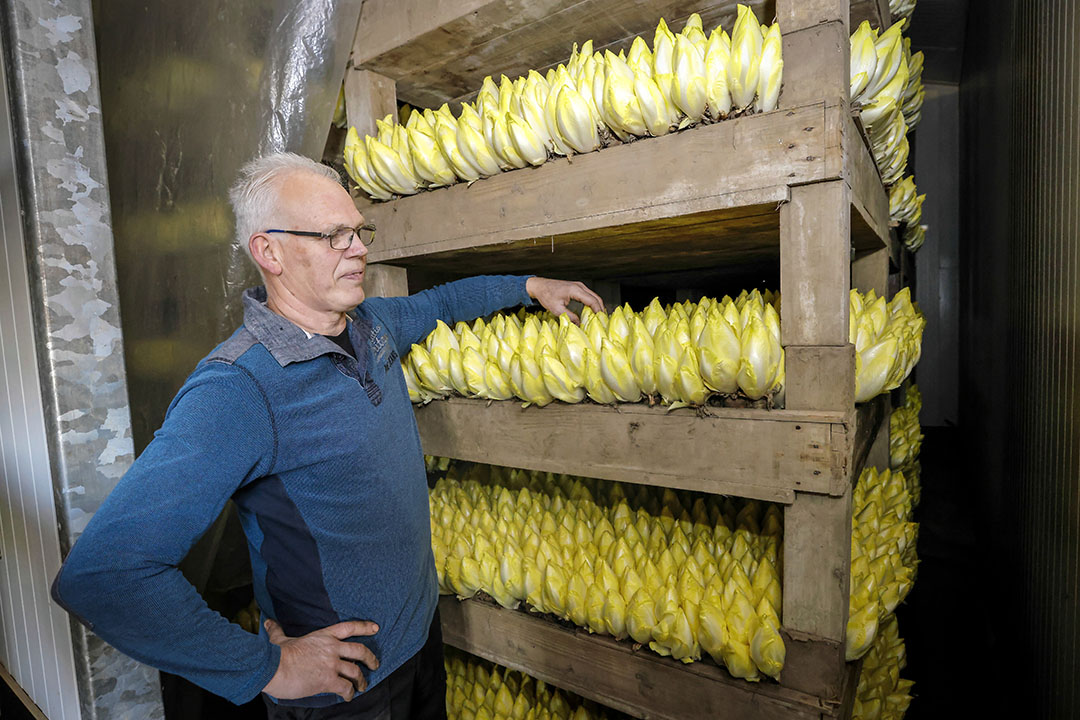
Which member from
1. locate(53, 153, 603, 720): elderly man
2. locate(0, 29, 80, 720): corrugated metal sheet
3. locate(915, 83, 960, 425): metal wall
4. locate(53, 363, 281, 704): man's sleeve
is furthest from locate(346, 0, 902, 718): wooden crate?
locate(915, 83, 960, 425): metal wall

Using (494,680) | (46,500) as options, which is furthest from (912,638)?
(46,500)

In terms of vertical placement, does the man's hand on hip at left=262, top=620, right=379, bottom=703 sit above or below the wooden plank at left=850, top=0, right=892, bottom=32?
below

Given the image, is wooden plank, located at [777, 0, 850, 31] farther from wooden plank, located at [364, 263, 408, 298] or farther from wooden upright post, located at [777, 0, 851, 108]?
wooden plank, located at [364, 263, 408, 298]

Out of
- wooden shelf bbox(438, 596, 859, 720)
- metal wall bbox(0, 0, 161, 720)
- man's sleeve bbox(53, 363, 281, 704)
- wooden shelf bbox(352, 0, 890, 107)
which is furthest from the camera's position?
wooden shelf bbox(352, 0, 890, 107)

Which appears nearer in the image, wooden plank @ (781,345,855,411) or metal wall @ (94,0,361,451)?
wooden plank @ (781,345,855,411)

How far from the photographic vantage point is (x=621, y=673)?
1441 millimetres

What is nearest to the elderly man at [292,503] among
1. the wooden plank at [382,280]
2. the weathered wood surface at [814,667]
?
the wooden plank at [382,280]

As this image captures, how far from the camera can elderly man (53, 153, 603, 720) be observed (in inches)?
36.8

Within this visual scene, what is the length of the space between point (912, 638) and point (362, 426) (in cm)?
338

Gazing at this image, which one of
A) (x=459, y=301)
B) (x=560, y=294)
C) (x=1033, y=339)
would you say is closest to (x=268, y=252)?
(x=459, y=301)

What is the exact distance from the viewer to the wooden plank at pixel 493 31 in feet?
4.95

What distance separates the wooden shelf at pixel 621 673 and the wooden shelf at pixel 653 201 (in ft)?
3.67

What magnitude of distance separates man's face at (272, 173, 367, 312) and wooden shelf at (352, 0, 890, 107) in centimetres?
74

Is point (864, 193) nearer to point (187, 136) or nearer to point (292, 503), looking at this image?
point (292, 503)
